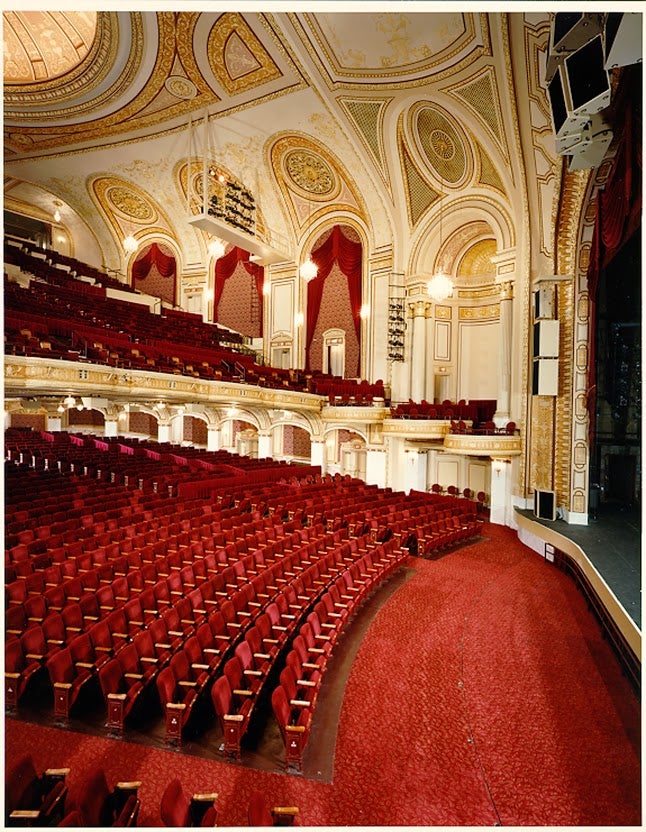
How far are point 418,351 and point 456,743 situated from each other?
9.33 m

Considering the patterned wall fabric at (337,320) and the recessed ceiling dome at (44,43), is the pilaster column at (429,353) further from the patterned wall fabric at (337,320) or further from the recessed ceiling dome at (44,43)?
the recessed ceiling dome at (44,43)

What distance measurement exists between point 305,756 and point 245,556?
2.27 metres

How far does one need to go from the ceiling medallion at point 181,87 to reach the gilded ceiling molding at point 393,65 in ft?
9.16

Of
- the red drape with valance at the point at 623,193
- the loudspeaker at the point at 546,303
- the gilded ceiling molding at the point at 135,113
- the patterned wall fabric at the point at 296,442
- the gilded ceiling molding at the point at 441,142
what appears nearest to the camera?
the red drape with valance at the point at 623,193

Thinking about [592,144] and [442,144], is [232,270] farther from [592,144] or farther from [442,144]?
[592,144]

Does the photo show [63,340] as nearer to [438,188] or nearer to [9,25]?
[9,25]

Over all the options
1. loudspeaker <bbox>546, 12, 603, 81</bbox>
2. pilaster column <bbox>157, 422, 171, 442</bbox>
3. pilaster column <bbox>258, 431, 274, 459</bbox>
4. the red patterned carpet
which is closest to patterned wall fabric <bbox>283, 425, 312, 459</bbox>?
pilaster column <bbox>258, 431, 274, 459</bbox>

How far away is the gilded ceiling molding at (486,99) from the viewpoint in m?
7.34

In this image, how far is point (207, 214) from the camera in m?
8.66

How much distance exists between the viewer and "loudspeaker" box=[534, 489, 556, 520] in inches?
288

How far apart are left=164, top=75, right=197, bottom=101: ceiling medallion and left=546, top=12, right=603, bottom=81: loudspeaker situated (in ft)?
26.5

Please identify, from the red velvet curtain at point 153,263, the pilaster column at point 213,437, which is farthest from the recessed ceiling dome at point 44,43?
the pilaster column at point 213,437

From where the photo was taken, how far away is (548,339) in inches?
290

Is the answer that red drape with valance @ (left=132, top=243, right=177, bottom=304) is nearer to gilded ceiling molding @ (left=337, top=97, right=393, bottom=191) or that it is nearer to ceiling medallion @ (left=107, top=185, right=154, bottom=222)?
ceiling medallion @ (left=107, top=185, right=154, bottom=222)
